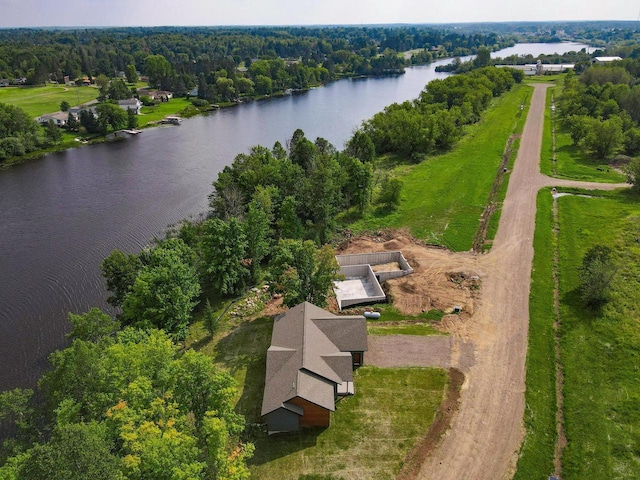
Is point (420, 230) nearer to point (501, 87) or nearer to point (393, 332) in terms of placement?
point (393, 332)

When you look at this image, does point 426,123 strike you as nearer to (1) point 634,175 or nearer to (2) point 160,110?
(1) point 634,175

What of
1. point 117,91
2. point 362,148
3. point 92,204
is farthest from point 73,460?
point 117,91

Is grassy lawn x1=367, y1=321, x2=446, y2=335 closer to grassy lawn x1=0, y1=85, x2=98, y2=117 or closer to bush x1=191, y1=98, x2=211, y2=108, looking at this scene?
grassy lawn x1=0, y1=85, x2=98, y2=117

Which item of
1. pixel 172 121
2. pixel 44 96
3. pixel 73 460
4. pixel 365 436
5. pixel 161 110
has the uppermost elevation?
pixel 44 96

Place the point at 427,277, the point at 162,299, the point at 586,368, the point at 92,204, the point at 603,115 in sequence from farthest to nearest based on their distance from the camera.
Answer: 1. the point at 603,115
2. the point at 92,204
3. the point at 427,277
4. the point at 162,299
5. the point at 586,368

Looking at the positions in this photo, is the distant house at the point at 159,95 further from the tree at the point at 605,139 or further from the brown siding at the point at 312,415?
the brown siding at the point at 312,415

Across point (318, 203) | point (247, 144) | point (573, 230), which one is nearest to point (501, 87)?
point (247, 144)
